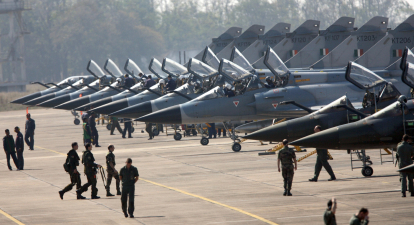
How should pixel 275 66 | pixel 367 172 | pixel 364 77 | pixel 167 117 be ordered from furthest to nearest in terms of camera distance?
1. pixel 275 66
2. pixel 167 117
3. pixel 364 77
4. pixel 367 172

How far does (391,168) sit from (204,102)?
8.06m

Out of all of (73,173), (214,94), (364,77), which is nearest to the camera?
(73,173)

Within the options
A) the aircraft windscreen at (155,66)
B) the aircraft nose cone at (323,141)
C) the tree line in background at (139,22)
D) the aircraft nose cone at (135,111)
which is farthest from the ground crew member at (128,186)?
the tree line in background at (139,22)

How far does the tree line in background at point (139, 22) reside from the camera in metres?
108

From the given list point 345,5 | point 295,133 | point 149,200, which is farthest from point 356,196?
point 345,5

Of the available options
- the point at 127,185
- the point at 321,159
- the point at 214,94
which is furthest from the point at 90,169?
the point at 214,94

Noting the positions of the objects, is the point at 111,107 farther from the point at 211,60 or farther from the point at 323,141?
the point at 323,141

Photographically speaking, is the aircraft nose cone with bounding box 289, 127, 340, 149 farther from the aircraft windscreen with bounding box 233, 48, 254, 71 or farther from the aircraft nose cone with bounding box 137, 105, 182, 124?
the aircraft windscreen with bounding box 233, 48, 254, 71

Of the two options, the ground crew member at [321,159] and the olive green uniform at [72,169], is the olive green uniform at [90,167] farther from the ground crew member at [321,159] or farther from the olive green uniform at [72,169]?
the ground crew member at [321,159]

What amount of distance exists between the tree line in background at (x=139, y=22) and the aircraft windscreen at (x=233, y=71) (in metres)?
85.0

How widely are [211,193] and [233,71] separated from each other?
32.8ft

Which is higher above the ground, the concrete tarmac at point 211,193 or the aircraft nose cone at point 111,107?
the aircraft nose cone at point 111,107

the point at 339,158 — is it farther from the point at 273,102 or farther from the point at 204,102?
the point at 204,102

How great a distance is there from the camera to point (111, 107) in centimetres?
2858
